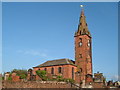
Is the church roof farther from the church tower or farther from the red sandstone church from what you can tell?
the church tower

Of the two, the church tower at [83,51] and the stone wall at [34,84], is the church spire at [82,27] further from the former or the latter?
the stone wall at [34,84]

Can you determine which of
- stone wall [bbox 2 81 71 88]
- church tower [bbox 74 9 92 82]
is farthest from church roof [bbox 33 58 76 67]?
stone wall [bbox 2 81 71 88]

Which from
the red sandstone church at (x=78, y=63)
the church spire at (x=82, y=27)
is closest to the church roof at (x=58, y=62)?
the red sandstone church at (x=78, y=63)

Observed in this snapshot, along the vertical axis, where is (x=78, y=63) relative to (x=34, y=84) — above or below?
above

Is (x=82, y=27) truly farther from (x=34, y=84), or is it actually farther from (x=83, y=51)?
(x=34, y=84)

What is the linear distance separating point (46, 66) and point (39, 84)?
26.4m

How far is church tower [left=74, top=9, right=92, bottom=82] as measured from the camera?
5049 cm

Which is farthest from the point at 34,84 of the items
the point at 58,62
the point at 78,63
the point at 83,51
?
the point at 83,51

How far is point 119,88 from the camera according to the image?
92.6ft

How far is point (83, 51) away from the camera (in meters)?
52.0

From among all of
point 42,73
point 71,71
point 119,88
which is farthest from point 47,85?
point 71,71

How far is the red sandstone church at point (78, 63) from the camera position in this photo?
50.2 metres

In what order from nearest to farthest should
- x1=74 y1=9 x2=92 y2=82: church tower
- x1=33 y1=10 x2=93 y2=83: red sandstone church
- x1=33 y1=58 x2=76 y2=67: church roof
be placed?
x1=33 y1=10 x2=93 y2=83: red sandstone church → x1=74 y1=9 x2=92 y2=82: church tower → x1=33 y1=58 x2=76 y2=67: church roof

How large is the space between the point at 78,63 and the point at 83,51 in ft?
11.2
